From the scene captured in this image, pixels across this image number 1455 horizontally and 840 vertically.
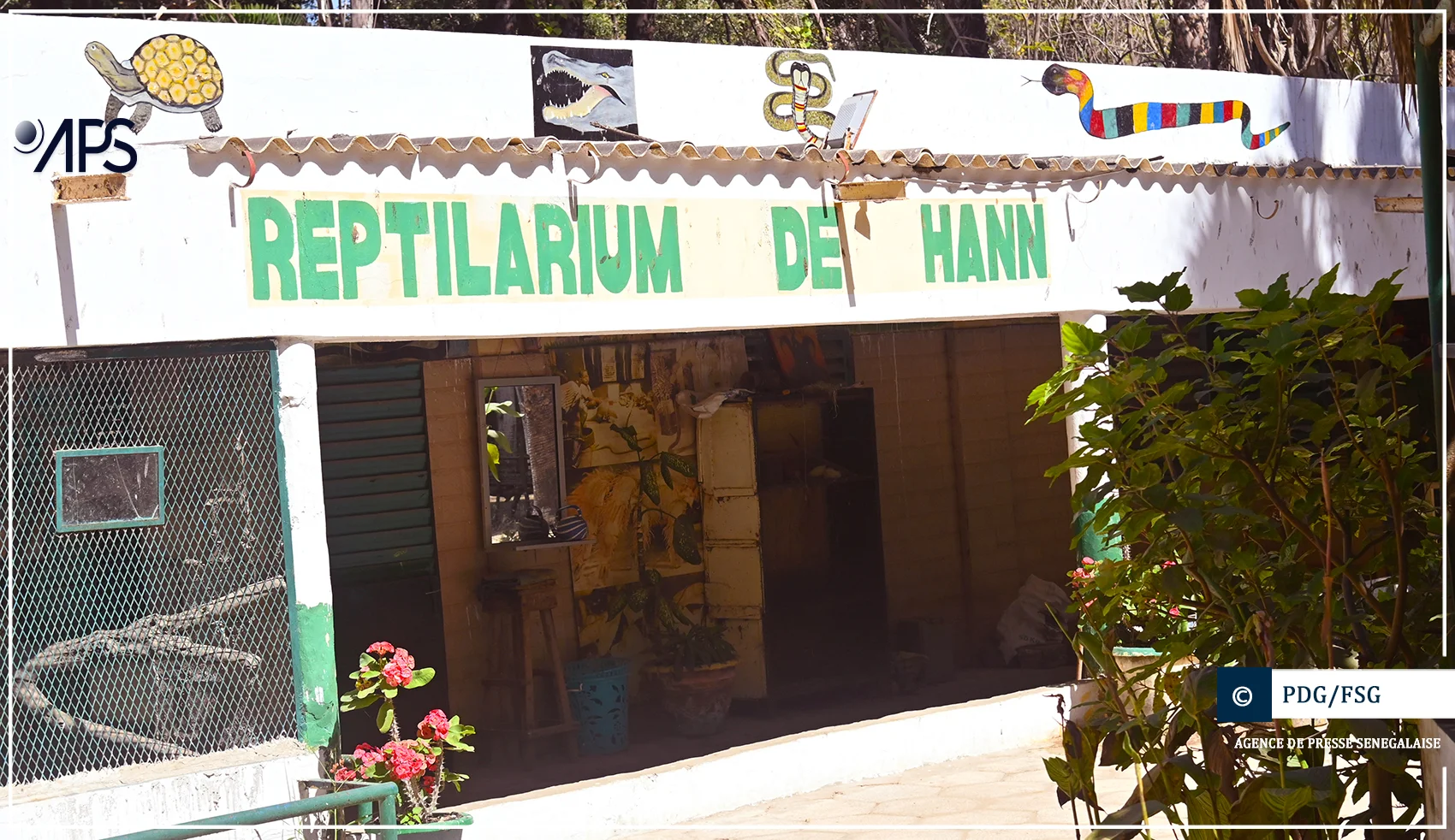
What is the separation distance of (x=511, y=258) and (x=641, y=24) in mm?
12064

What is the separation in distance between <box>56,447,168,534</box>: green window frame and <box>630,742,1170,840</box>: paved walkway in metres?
2.74

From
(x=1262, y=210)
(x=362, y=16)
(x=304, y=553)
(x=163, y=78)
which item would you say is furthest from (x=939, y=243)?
(x=362, y=16)

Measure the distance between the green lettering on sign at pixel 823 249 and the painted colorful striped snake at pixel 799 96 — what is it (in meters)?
1.07

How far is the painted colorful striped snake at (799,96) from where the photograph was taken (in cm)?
850

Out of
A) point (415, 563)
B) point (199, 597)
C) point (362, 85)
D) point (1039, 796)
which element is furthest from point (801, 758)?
point (362, 85)

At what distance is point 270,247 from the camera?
6074 mm

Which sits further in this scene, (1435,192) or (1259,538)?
(1259,538)

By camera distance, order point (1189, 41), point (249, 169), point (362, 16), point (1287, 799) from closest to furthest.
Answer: point (1287, 799) < point (249, 169) < point (362, 16) < point (1189, 41)

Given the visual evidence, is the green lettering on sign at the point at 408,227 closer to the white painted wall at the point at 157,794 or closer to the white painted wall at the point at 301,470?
the white painted wall at the point at 301,470

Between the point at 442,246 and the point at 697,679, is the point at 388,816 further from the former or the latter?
the point at 697,679

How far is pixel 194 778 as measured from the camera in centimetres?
582

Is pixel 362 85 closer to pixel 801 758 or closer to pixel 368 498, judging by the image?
pixel 368 498

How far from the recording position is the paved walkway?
6.92m

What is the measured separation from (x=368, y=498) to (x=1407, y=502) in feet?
22.3
